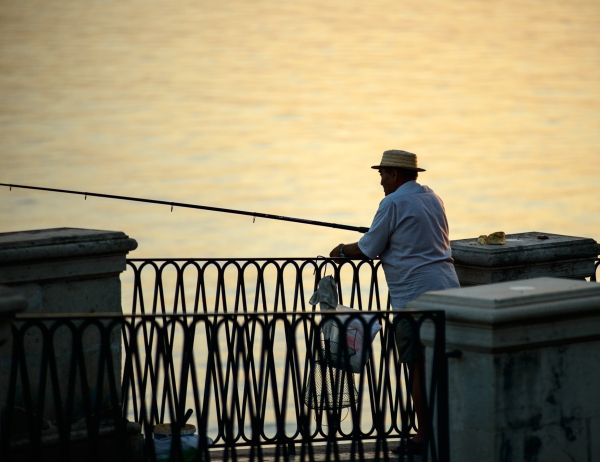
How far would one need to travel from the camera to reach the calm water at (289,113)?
18.9 m

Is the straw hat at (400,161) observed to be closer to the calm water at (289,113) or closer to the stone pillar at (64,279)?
the stone pillar at (64,279)

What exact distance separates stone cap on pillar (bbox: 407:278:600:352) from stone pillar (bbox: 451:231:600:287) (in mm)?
1415

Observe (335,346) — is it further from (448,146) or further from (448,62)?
(448,62)

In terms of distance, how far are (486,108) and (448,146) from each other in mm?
4359

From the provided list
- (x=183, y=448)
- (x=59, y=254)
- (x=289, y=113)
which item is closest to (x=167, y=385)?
(x=183, y=448)

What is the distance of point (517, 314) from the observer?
15.0ft

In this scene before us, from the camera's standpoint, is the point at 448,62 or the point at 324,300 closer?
the point at 324,300

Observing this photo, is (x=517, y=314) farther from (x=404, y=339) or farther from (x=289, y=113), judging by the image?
(x=289, y=113)

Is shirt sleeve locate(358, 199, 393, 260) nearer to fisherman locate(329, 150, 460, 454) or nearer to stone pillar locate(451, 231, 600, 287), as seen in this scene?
fisherman locate(329, 150, 460, 454)

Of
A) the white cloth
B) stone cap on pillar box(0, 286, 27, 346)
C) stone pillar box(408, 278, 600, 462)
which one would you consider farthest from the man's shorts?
stone cap on pillar box(0, 286, 27, 346)

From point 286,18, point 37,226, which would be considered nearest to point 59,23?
point 286,18

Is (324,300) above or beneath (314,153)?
beneath

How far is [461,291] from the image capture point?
479 centimetres

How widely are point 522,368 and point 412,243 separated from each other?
1.47 meters
